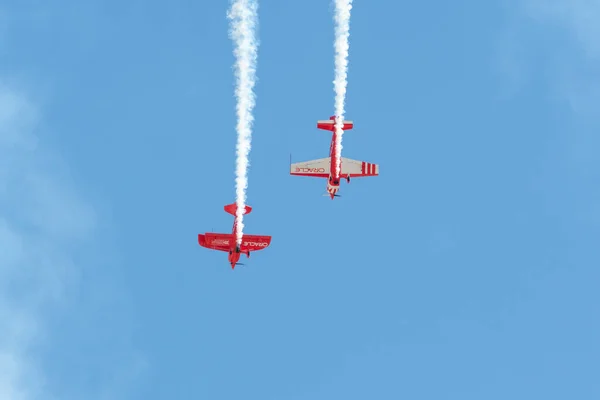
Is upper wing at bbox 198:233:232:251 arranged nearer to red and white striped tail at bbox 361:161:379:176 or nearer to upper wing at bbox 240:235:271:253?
upper wing at bbox 240:235:271:253

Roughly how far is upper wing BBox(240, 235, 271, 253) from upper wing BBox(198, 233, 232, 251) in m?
0.83

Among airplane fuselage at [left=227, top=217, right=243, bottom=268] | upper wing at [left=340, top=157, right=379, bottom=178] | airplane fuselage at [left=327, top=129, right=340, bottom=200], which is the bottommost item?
airplane fuselage at [left=227, top=217, right=243, bottom=268]

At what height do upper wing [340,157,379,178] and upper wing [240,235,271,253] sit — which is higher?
upper wing [340,157,379,178]

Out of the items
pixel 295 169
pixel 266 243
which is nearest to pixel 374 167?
pixel 295 169

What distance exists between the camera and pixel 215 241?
210ft

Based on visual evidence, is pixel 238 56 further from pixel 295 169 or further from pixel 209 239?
pixel 295 169

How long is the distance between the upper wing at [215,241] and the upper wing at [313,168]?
332 inches

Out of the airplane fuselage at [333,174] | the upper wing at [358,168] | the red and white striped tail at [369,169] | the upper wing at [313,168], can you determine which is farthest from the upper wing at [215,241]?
the red and white striped tail at [369,169]

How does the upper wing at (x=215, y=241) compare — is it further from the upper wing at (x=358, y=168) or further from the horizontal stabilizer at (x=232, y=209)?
the upper wing at (x=358, y=168)

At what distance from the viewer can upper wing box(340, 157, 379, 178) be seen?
70562mm

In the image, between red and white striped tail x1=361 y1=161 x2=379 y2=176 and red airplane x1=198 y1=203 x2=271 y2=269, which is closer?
red airplane x1=198 y1=203 x2=271 y2=269

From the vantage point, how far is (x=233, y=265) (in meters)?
62.7

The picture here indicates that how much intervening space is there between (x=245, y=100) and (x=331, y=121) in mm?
9675

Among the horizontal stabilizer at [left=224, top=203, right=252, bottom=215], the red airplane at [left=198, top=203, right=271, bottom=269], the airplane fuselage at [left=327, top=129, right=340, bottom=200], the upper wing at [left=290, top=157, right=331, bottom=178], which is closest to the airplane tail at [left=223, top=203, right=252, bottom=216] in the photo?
the horizontal stabilizer at [left=224, top=203, right=252, bottom=215]
